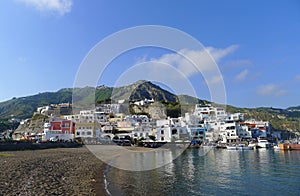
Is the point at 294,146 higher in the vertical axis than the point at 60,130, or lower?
lower

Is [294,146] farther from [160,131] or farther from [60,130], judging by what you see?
[60,130]

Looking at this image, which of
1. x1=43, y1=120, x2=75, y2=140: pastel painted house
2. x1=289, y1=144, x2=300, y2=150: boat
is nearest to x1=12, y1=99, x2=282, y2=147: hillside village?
x1=43, y1=120, x2=75, y2=140: pastel painted house

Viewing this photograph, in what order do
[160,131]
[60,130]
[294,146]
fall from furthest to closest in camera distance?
[160,131], [60,130], [294,146]

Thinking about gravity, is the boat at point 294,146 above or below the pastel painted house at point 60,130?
below

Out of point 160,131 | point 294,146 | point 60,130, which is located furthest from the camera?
point 160,131

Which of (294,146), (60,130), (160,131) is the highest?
(60,130)

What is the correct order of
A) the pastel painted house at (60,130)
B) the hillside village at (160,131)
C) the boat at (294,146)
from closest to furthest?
the boat at (294,146), the pastel painted house at (60,130), the hillside village at (160,131)

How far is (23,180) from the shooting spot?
33.2 ft

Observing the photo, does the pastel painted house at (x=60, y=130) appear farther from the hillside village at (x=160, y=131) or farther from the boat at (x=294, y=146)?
the boat at (x=294, y=146)

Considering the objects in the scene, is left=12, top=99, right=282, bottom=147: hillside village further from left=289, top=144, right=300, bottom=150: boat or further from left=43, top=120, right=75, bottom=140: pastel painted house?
left=289, top=144, right=300, bottom=150: boat

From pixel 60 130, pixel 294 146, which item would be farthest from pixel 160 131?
pixel 294 146

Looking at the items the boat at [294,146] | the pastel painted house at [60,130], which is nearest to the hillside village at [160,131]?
the pastel painted house at [60,130]

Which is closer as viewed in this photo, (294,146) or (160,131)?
(294,146)

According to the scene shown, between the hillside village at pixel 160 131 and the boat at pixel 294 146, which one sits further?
the hillside village at pixel 160 131
